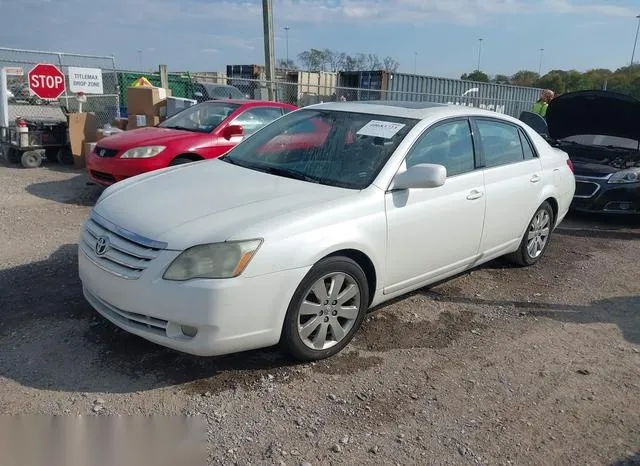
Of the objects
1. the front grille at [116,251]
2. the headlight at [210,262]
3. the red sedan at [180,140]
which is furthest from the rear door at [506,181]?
the red sedan at [180,140]

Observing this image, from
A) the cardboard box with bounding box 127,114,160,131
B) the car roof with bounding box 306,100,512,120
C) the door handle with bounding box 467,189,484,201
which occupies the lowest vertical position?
the cardboard box with bounding box 127,114,160,131

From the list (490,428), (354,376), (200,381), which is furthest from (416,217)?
(200,381)

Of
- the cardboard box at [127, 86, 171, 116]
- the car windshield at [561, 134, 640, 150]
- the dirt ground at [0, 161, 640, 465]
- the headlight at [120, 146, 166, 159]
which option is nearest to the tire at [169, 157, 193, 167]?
the headlight at [120, 146, 166, 159]

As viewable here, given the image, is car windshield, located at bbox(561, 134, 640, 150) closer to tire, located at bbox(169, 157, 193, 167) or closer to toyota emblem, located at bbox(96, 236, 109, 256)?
tire, located at bbox(169, 157, 193, 167)

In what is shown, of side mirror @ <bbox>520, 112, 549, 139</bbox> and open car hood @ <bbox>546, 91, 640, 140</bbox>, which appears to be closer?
open car hood @ <bbox>546, 91, 640, 140</bbox>

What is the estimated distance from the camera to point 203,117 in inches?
329

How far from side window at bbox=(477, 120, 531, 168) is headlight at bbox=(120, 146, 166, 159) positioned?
4.45 m

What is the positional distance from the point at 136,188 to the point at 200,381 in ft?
4.82

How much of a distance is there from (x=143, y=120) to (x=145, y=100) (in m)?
0.49

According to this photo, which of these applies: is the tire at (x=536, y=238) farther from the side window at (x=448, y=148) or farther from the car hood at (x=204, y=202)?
A: the car hood at (x=204, y=202)

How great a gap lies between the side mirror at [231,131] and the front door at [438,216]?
13.8 feet

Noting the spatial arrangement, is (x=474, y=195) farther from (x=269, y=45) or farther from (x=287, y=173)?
(x=269, y=45)

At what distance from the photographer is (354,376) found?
3.44 m

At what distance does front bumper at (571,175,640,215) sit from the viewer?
744 centimetres
